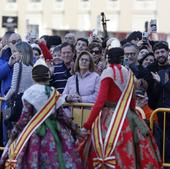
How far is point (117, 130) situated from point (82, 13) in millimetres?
41558

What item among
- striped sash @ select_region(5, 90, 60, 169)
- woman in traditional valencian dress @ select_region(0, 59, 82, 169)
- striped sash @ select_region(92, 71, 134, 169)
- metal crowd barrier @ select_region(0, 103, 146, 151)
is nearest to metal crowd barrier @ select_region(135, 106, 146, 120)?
metal crowd barrier @ select_region(0, 103, 146, 151)

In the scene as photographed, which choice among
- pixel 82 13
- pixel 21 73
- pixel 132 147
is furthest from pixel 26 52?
pixel 82 13

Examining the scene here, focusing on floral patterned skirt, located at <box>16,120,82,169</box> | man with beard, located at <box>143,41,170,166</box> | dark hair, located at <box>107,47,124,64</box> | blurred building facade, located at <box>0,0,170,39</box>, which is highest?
blurred building facade, located at <box>0,0,170,39</box>

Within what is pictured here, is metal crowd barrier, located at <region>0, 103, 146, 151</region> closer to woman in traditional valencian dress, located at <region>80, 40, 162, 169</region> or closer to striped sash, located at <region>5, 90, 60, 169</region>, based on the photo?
woman in traditional valencian dress, located at <region>80, 40, 162, 169</region>

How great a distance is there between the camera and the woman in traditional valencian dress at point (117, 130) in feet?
26.9

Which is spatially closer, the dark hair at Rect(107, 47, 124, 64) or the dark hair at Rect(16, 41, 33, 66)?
the dark hair at Rect(107, 47, 124, 64)

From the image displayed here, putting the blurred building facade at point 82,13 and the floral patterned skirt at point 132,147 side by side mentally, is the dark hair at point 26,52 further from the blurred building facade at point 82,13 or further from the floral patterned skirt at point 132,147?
the blurred building facade at point 82,13

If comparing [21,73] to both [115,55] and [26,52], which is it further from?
[115,55]

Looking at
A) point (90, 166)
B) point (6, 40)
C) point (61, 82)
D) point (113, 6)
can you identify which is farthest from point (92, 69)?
point (113, 6)

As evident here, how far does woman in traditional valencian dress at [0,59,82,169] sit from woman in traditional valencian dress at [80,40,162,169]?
273mm

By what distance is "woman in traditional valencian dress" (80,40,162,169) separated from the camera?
8195 mm

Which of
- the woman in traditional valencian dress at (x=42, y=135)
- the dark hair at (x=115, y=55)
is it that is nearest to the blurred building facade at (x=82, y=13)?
the dark hair at (x=115, y=55)

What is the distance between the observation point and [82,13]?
4944 cm

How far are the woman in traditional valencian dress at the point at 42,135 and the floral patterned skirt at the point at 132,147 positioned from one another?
27cm
